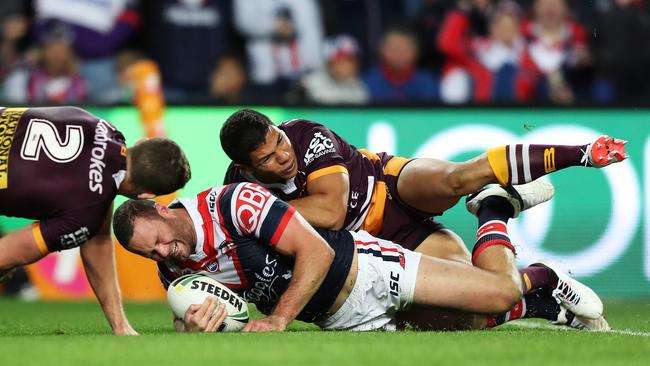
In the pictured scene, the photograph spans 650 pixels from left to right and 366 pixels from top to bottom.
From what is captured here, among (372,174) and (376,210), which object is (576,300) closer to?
(376,210)

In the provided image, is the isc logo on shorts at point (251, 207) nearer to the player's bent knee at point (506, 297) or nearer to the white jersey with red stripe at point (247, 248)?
the white jersey with red stripe at point (247, 248)

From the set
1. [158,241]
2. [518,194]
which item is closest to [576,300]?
[518,194]

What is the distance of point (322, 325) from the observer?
716 centimetres

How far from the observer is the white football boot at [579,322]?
295 inches

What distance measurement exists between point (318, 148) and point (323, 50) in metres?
5.37

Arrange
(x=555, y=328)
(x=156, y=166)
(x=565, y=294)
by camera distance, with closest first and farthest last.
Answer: (x=156, y=166), (x=565, y=294), (x=555, y=328)

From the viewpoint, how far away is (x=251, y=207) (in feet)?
21.7

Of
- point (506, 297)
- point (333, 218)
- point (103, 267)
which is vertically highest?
point (333, 218)

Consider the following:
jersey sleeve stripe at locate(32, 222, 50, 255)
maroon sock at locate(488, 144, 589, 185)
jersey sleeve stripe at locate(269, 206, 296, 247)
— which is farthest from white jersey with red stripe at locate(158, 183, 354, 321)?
maroon sock at locate(488, 144, 589, 185)

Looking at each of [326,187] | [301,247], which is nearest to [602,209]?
[326,187]

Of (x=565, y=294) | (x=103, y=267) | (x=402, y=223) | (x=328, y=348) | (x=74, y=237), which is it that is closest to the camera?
(x=328, y=348)

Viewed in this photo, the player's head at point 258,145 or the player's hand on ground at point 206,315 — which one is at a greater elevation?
the player's head at point 258,145

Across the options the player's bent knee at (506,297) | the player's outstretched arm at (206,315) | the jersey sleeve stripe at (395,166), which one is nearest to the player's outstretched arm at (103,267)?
the player's outstretched arm at (206,315)

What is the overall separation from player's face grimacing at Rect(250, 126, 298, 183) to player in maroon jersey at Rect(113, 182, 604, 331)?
19.4 inches
